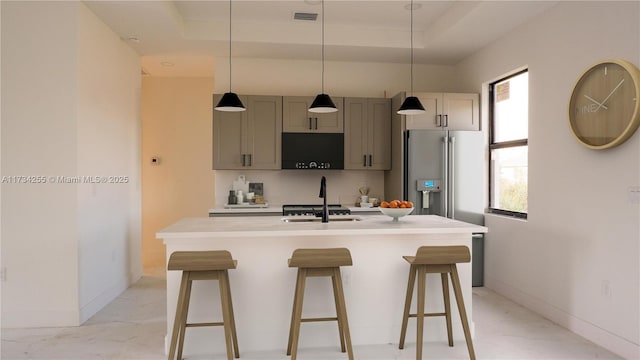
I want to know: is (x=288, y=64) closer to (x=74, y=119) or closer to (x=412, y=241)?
(x=74, y=119)

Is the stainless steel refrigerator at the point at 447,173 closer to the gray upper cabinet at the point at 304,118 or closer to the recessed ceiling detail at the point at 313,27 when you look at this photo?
the gray upper cabinet at the point at 304,118

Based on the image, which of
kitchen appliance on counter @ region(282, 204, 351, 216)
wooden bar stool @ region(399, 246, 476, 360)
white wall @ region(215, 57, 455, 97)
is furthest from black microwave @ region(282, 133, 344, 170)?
wooden bar stool @ region(399, 246, 476, 360)

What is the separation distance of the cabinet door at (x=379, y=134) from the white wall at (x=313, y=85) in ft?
1.10

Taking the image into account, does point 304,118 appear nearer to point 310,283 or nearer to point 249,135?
point 249,135

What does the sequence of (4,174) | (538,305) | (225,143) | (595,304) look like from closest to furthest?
(595,304)
(4,174)
(538,305)
(225,143)

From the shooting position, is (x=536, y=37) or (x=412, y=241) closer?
(x=412, y=241)

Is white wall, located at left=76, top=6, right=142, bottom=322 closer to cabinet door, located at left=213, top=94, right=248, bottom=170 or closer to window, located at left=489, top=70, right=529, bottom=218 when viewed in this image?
cabinet door, located at left=213, top=94, right=248, bottom=170

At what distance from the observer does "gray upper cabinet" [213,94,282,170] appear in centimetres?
528

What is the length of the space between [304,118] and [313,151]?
425 millimetres

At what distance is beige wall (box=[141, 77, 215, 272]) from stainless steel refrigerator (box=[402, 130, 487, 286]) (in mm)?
3443

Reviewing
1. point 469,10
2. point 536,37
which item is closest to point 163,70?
point 469,10

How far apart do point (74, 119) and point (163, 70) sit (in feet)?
9.32

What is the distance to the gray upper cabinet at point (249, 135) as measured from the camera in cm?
528

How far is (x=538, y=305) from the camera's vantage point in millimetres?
4059
